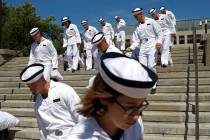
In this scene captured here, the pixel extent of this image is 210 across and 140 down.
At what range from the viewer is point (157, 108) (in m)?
9.60

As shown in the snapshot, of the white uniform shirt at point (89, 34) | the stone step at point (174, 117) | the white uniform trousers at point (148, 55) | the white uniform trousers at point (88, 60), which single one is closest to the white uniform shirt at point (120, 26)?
the white uniform shirt at point (89, 34)

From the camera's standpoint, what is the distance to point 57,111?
480 centimetres

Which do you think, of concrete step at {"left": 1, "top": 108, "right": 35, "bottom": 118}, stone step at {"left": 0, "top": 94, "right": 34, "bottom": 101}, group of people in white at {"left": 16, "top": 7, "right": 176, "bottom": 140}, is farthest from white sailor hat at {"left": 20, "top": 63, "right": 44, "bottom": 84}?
stone step at {"left": 0, "top": 94, "right": 34, "bottom": 101}

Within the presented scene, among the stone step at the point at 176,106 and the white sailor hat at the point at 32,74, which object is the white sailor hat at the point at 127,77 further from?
the stone step at the point at 176,106

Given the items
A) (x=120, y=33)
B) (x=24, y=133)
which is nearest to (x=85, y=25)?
(x=120, y=33)

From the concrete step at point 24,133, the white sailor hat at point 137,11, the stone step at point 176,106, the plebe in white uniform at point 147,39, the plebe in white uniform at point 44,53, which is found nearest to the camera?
the stone step at point 176,106

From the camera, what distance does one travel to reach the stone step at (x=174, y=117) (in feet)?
28.6

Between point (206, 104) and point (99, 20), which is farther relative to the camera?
point (99, 20)

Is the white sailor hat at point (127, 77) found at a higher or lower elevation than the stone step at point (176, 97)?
higher

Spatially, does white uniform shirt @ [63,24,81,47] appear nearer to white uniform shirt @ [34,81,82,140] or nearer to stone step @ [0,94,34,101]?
stone step @ [0,94,34,101]

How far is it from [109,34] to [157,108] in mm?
8497

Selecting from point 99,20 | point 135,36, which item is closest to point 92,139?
point 135,36

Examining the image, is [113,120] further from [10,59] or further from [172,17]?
[10,59]

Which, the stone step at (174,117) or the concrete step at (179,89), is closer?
the stone step at (174,117)
